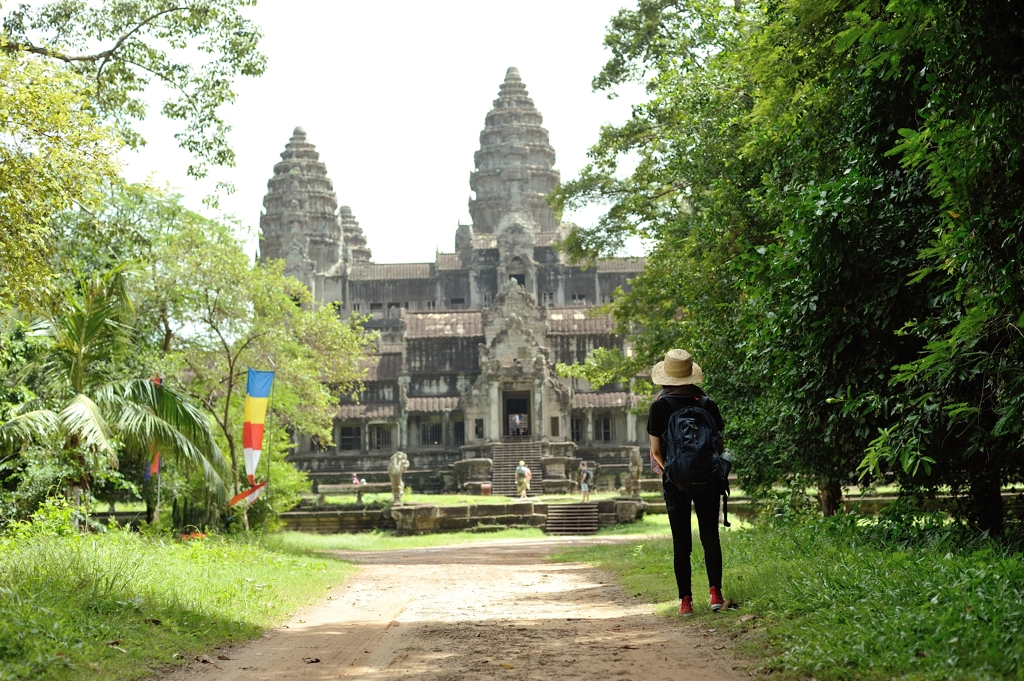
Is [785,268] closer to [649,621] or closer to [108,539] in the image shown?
[649,621]

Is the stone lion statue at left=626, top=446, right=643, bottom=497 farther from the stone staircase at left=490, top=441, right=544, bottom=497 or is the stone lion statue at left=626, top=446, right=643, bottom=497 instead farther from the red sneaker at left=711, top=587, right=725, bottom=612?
the red sneaker at left=711, top=587, right=725, bottom=612

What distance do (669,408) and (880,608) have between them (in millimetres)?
1916

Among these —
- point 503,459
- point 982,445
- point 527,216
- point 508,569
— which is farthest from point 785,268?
point 527,216

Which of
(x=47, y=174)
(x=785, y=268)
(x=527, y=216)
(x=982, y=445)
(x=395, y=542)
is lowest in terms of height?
(x=395, y=542)

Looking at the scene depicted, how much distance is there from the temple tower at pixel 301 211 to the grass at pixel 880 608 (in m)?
54.8

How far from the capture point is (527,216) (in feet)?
213

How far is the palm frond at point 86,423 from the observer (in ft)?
38.5

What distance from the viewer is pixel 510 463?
42906 millimetres

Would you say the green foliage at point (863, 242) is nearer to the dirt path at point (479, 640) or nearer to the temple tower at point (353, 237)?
the dirt path at point (479, 640)

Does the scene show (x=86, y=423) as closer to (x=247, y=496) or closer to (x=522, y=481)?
(x=247, y=496)

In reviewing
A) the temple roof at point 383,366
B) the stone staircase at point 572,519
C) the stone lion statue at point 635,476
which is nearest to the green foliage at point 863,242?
the stone staircase at point 572,519

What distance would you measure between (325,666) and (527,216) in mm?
59167

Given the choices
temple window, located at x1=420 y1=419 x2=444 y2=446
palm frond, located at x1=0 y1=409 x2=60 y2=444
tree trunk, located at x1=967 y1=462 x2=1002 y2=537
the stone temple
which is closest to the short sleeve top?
tree trunk, located at x1=967 y1=462 x2=1002 y2=537

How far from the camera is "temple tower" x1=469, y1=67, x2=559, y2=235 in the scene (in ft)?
214
